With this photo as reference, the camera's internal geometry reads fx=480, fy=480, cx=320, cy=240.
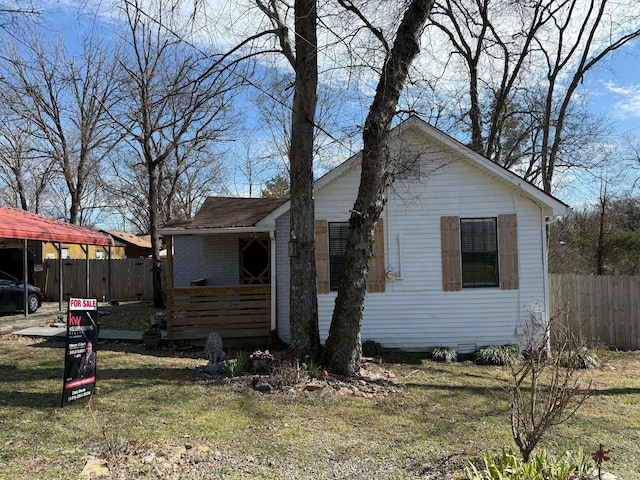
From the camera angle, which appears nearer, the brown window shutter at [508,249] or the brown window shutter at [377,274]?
the brown window shutter at [508,249]

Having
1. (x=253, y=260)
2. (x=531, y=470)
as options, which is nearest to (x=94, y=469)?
(x=531, y=470)

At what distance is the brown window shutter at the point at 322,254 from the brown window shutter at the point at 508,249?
142 inches

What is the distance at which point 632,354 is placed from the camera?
35.3ft

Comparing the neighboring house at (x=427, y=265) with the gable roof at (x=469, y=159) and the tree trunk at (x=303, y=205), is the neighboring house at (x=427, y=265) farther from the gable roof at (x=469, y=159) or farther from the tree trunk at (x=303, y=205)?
the tree trunk at (x=303, y=205)

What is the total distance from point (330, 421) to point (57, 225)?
12945 millimetres

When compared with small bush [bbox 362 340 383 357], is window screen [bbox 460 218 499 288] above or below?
above

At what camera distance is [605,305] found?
1159cm

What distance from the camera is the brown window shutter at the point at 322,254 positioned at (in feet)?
32.9

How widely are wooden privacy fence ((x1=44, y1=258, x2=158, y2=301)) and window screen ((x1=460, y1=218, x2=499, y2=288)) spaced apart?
1388 centimetres

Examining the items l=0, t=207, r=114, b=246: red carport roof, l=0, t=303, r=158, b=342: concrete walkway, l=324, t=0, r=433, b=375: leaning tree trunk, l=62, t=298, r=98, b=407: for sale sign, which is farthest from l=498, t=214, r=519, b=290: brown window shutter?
l=0, t=207, r=114, b=246: red carport roof

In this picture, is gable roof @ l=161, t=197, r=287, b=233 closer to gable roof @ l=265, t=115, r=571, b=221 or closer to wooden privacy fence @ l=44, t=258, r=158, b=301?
gable roof @ l=265, t=115, r=571, b=221

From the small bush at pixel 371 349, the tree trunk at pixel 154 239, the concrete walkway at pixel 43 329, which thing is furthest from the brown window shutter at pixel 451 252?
the tree trunk at pixel 154 239

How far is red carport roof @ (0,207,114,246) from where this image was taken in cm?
1164

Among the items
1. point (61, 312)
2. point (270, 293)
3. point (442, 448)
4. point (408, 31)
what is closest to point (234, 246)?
point (270, 293)
